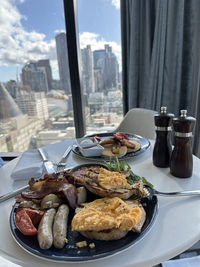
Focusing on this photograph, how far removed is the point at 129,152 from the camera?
1.04 meters

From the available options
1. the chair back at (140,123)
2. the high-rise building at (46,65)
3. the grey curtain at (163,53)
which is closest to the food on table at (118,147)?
the chair back at (140,123)

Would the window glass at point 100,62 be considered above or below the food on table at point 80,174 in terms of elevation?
above

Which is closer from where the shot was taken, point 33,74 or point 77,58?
point 77,58

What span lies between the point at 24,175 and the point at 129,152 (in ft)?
1.76

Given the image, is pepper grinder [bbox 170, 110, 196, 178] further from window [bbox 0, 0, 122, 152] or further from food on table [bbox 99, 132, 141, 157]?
window [bbox 0, 0, 122, 152]

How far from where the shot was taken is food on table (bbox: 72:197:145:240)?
467 mm

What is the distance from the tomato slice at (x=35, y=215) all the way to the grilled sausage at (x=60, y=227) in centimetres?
5

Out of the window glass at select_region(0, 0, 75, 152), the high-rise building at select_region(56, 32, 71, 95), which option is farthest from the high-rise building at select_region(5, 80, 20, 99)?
the high-rise building at select_region(56, 32, 71, 95)

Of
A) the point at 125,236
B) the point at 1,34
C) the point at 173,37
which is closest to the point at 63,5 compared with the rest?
the point at 1,34

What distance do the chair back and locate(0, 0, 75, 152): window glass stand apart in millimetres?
1123

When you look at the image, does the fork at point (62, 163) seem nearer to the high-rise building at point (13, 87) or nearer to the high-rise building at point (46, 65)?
the high-rise building at point (46, 65)

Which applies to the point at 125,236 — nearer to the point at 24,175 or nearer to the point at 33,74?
the point at 24,175

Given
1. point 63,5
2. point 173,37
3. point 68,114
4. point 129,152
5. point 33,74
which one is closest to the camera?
point 129,152

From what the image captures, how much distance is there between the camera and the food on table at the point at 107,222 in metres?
0.47
